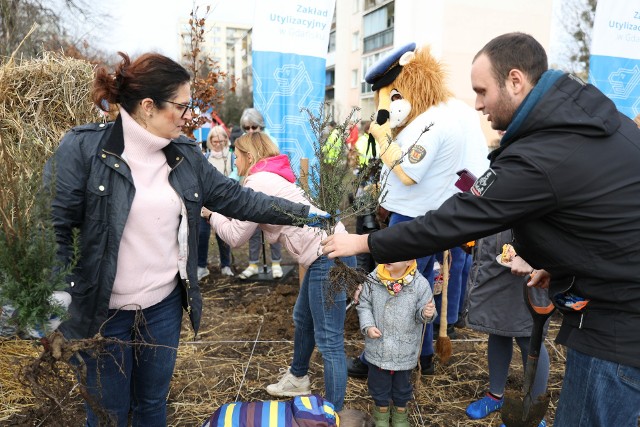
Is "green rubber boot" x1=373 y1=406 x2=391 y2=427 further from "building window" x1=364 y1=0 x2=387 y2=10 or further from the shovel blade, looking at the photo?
"building window" x1=364 y1=0 x2=387 y2=10

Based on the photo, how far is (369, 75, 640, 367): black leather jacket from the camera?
63.4 inches

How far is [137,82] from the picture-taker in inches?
80.5

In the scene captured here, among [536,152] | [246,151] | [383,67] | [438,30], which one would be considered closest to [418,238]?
[536,152]

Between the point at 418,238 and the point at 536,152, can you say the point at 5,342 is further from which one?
the point at 536,152

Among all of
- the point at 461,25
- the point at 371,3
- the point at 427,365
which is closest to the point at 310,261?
the point at 427,365

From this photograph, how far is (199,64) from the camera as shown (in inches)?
220

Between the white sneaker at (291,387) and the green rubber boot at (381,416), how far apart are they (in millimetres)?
622

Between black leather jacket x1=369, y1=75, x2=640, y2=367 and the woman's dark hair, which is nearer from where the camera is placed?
black leather jacket x1=369, y1=75, x2=640, y2=367

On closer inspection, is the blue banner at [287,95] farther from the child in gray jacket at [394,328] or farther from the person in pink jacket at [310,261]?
the child in gray jacket at [394,328]

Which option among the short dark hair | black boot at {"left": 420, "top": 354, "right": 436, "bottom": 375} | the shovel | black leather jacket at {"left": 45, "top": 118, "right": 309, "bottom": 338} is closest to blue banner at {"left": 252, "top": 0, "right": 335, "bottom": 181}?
black boot at {"left": 420, "top": 354, "right": 436, "bottom": 375}

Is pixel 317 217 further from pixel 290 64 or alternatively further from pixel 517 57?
pixel 290 64

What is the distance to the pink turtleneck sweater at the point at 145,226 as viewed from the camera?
206 centimetres

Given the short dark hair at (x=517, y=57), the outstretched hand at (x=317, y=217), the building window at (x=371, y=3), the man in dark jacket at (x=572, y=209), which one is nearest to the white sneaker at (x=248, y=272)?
the outstretched hand at (x=317, y=217)

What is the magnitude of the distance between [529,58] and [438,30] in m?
24.8
